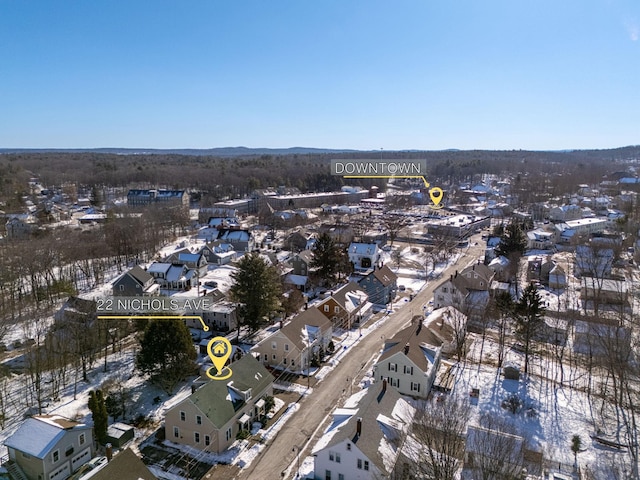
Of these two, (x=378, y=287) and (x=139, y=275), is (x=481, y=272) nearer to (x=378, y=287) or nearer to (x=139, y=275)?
Answer: (x=378, y=287)

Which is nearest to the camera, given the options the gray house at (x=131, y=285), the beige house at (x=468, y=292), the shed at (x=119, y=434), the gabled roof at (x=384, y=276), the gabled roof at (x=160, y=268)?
the shed at (x=119, y=434)

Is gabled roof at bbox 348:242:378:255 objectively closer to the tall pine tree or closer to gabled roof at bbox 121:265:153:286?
the tall pine tree

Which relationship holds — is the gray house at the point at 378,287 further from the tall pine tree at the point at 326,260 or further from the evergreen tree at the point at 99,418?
the evergreen tree at the point at 99,418

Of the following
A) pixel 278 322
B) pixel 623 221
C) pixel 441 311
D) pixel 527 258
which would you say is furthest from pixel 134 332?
pixel 623 221

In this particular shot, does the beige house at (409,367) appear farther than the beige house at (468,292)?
No

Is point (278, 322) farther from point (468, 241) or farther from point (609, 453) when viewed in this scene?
point (468, 241)

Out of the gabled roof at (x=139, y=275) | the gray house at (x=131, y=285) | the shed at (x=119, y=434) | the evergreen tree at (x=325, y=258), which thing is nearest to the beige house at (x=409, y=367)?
the shed at (x=119, y=434)
